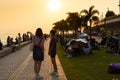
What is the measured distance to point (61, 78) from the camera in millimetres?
17250

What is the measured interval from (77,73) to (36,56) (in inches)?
104

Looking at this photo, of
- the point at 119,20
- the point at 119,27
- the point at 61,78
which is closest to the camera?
the point at 61,78

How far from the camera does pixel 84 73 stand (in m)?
19.2

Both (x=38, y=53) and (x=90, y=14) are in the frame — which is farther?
(x=90, y=14)

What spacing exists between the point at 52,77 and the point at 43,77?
0.41 metres

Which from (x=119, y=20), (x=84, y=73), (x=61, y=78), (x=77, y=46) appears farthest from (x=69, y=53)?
(x=119, y=20)

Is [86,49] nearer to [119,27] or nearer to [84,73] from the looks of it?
[84,73]

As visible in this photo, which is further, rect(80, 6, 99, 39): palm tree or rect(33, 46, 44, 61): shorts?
rect(80, 6, 99, 39): palm tree

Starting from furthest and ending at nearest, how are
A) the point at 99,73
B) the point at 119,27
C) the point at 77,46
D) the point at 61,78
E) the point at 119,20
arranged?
1. the point at 119,27
2. the point at 119,20
3. the point at 77,46
4. the point at 99,73
5. the point at 61,78

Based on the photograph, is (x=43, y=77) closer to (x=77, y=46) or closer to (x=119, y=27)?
(x=77, y=46)

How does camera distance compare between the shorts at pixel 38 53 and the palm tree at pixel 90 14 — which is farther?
the palm tree at pixel 90 14

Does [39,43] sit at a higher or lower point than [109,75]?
higher

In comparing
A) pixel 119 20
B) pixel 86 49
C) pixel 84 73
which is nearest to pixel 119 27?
pixel 119 20

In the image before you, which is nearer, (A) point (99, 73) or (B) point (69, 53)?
(A) point (99, 73)
